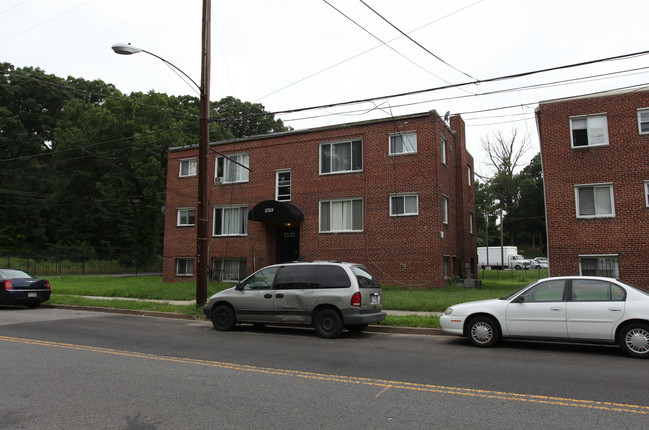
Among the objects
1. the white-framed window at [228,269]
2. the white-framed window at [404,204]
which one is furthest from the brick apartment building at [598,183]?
the white-framed window at [228,269]

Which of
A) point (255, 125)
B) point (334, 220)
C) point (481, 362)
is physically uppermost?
point (255, 125)

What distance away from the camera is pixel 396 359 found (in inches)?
300

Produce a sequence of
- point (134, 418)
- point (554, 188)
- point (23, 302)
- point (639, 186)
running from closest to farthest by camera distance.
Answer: point (134, 418) < point (23, 302) < point (639, 186) < point (554, 188)

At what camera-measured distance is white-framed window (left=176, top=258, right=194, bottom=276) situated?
2546cm

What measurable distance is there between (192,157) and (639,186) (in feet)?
71.1

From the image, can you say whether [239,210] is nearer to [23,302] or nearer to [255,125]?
[23,302]

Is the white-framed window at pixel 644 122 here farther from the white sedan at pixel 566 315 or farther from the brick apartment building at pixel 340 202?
the white sedan at pixel 566 315

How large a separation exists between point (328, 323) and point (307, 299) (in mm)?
731

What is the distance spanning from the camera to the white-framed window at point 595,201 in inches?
690

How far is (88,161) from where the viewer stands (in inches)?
1692

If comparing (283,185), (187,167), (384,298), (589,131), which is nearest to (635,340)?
(384,298)

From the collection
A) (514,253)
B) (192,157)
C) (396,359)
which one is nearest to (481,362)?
(396,359)

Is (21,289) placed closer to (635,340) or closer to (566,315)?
(566,315)

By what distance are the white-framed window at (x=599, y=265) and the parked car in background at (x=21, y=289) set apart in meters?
20.3
